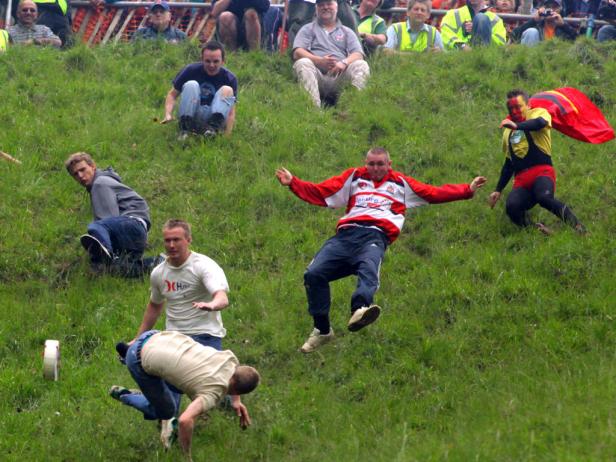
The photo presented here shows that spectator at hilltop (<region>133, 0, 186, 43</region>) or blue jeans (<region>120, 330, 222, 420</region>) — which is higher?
blue jeans (<region>120, 330, 222, 420</region>)

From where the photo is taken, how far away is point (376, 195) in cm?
1211

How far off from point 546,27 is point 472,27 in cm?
123

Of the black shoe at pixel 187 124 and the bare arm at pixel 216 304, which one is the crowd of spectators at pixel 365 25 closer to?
the black shoe at pixel 187 124

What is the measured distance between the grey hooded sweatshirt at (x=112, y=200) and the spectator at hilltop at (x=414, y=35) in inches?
267

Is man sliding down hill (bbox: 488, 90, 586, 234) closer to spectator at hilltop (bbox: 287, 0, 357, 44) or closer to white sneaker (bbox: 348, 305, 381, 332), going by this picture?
white sneaker (bbox: 348, 305, 381, 332)

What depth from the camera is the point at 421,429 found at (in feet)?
34.9

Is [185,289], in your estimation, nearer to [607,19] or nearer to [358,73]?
[358,73]

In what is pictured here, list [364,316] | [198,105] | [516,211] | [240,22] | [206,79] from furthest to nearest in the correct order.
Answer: [240,22], [206,79], [198,105], [516,211], [364,316]

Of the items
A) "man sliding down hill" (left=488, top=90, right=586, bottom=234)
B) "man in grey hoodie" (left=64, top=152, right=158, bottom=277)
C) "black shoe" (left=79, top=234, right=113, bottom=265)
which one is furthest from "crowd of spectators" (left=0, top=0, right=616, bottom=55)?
"black shoe" (left=79, top=234, right=113, bottom=265)

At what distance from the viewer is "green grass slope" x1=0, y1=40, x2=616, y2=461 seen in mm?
10547

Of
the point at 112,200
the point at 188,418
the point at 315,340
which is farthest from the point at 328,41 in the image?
the point at 188,418

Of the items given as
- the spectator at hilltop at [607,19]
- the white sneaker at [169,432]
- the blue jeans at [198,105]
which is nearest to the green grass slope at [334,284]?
the white sneaker at [169,432]

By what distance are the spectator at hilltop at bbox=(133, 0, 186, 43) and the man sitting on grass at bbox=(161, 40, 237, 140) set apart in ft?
10.6

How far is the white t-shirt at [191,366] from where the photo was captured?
9.49 metres
